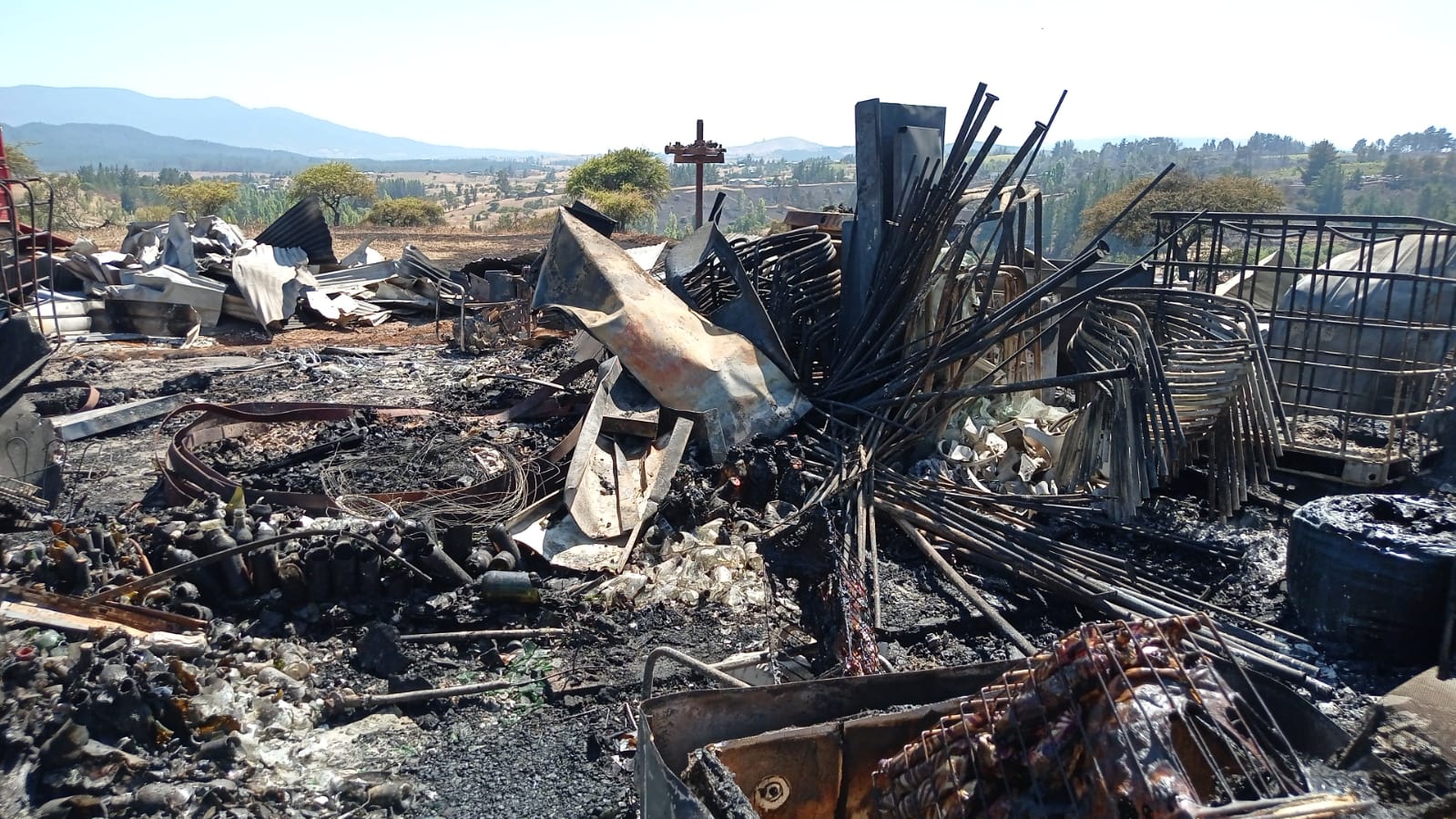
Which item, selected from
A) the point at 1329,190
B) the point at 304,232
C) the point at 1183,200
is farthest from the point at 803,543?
the point at 1329,190

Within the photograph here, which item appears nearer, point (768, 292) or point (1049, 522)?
point (1049, 522)

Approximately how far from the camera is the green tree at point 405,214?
3292 cm

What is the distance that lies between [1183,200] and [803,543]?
26700 millimetres

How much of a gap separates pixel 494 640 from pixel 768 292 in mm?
4644

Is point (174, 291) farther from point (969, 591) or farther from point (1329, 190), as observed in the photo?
point (1329, 190)

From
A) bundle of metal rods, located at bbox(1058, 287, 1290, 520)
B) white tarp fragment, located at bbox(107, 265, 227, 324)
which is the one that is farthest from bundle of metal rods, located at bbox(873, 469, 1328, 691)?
white tarp fragment, located at bbox(107, 265, 227, 324)

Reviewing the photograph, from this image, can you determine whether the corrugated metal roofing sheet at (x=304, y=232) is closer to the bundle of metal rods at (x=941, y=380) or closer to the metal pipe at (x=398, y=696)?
the bundle of metal rods at (x=941, y=380)

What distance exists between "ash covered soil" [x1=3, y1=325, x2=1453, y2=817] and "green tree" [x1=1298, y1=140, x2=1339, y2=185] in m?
69.7

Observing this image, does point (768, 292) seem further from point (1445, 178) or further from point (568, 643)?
point (1445, 178)

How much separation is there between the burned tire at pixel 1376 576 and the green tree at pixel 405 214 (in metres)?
30.7

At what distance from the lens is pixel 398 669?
186 inches

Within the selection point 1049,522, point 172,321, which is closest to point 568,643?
point 1049,522

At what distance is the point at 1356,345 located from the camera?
6.64m

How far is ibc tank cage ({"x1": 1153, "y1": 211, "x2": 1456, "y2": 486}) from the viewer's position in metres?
6.67
